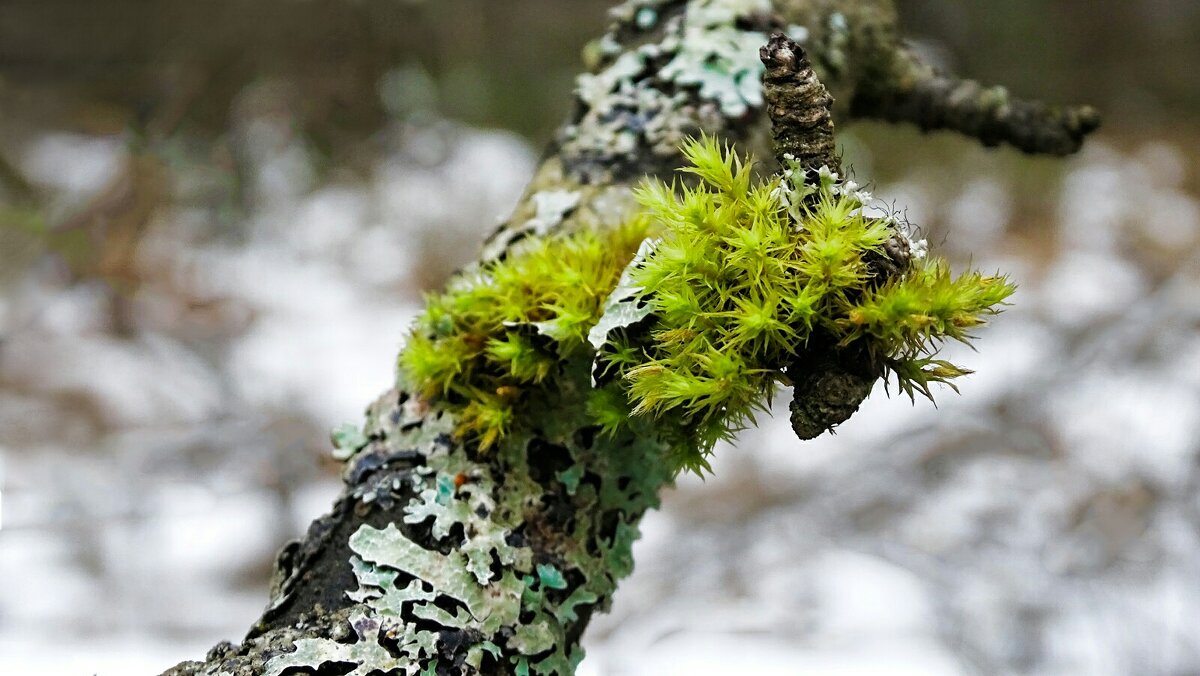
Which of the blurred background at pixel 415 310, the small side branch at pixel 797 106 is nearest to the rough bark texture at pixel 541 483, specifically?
the small side branch at pixel 797 106

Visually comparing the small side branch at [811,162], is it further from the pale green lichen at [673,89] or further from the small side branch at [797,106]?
the pale green lichen at [673,89]

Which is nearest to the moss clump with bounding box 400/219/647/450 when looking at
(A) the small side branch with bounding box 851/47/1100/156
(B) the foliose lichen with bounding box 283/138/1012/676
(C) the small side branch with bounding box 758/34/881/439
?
(B) the foliose lichen with bounding box 283/138/1012/676

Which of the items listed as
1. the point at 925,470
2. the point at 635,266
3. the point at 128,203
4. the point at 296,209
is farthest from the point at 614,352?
the point at 128,203

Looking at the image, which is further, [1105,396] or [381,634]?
[1105,396]

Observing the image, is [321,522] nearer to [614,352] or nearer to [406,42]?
[614,352]

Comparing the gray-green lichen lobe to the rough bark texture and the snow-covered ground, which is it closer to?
the rough bark texture
